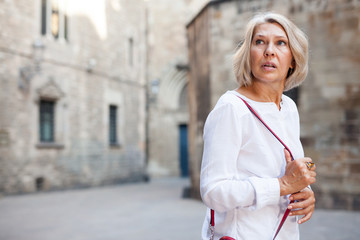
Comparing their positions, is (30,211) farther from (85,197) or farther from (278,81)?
(278,81)

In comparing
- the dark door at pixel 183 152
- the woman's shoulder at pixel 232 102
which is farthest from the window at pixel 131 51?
the woman's shoulder at pixel 232 102

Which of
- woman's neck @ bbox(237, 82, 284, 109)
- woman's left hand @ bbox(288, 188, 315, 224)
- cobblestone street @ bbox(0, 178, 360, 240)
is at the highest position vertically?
woman's neck @ bbox(237, 82, 284, 109)

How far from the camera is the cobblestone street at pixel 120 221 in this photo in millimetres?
5992

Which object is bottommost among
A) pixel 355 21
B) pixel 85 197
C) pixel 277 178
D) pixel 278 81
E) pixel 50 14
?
pixel 85 197

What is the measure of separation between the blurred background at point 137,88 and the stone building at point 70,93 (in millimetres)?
41

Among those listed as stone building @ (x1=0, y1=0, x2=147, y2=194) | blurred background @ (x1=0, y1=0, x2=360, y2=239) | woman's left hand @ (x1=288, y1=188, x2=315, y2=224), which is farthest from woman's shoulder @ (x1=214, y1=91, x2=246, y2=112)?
stone building @ (x1=0, y1=0, x2=147, y2=194)

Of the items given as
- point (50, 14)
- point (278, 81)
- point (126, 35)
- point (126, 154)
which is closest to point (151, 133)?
point (126, 154)

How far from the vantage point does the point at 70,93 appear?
1487 centimetres

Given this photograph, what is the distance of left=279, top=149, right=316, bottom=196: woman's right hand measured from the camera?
1.37 meters

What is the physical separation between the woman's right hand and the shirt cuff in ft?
0.08

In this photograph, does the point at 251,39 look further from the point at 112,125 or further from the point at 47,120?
the point at 112,125

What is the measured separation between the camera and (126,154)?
17.9 meters

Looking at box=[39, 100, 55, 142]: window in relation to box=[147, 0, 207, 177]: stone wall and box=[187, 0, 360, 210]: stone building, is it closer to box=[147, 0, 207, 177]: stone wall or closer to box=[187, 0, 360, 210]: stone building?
box=[147, 0, 207, 177]: stone wall

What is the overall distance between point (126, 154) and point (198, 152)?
824 centimetres
